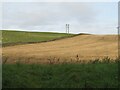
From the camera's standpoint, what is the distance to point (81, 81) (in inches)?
452

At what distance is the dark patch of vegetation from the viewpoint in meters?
10.8

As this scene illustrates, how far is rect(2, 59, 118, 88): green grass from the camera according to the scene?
10.8 meters

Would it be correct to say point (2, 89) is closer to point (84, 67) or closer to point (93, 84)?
point (93, 84)

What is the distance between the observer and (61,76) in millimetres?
11852

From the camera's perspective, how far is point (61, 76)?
1185 centimetres

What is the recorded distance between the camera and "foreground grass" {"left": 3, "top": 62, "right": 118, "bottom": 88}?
10.8 m

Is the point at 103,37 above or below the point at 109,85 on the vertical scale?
above

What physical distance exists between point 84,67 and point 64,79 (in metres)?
1.62

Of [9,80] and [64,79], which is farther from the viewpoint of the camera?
[64,79]

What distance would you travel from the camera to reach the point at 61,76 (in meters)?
11.9

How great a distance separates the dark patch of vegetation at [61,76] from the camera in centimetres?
Answer: 1083

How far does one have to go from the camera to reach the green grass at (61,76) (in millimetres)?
10828

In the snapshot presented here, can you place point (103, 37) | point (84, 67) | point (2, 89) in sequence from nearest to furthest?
point (2, 89) < point (84, 67) < point (103, 37)

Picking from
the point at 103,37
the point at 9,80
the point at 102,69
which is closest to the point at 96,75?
the point at 102,69
